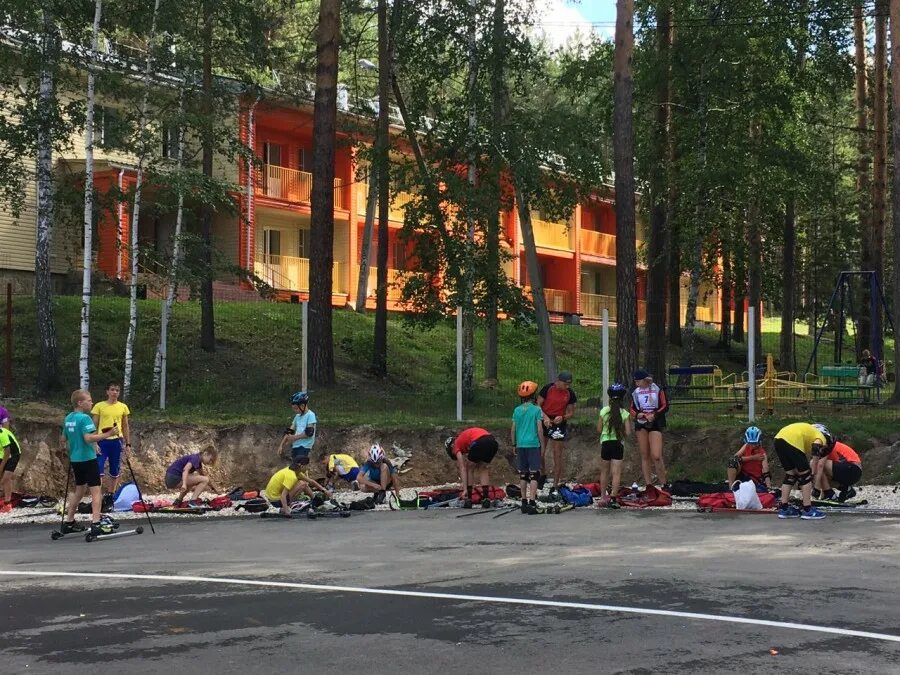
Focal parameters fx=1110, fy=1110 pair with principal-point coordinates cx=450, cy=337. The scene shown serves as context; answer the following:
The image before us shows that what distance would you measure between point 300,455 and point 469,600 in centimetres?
812

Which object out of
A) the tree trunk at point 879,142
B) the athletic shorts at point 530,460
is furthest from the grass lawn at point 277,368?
the tree trunk at point 879,142

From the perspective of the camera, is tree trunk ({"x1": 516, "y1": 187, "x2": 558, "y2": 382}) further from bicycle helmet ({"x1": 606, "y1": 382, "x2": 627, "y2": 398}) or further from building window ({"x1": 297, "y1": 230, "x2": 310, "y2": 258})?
building window ({"x1": 297, "y1": 230, "x2": 310, "y2": 258})

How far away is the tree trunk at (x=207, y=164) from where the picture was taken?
23.9 meters

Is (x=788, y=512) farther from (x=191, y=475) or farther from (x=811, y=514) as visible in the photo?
(x=191, y=475)

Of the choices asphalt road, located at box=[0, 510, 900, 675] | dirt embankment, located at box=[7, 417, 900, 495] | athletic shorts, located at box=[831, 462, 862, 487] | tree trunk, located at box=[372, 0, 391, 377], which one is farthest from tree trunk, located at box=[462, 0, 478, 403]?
asphalt road, located at box=[0, 510, 900, 675]

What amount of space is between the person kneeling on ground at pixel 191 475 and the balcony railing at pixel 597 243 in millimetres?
38155

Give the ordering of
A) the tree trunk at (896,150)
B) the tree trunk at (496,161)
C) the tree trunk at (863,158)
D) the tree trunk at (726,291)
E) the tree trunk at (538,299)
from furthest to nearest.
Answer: the tree trunk at (863,158) < the tree trunk at (726,291) < the tree trunk at (538,299) < the tree trunk at (496,161) < the tree trunk at (896,150)

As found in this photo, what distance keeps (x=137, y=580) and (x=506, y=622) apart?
4.00m

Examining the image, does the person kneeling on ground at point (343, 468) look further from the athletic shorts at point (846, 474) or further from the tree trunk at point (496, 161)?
the tree trunk at point (496, 161)

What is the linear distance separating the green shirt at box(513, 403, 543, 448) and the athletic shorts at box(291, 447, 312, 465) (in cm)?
314

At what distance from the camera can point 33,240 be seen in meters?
33.9

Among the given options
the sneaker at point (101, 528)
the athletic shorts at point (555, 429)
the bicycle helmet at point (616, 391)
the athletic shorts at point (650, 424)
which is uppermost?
the bicycle helmet at point (616, 391)

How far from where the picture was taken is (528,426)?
1584 cm

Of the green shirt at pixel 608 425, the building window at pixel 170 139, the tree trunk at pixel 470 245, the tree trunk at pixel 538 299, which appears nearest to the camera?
the green shirt at pixel 608 425
